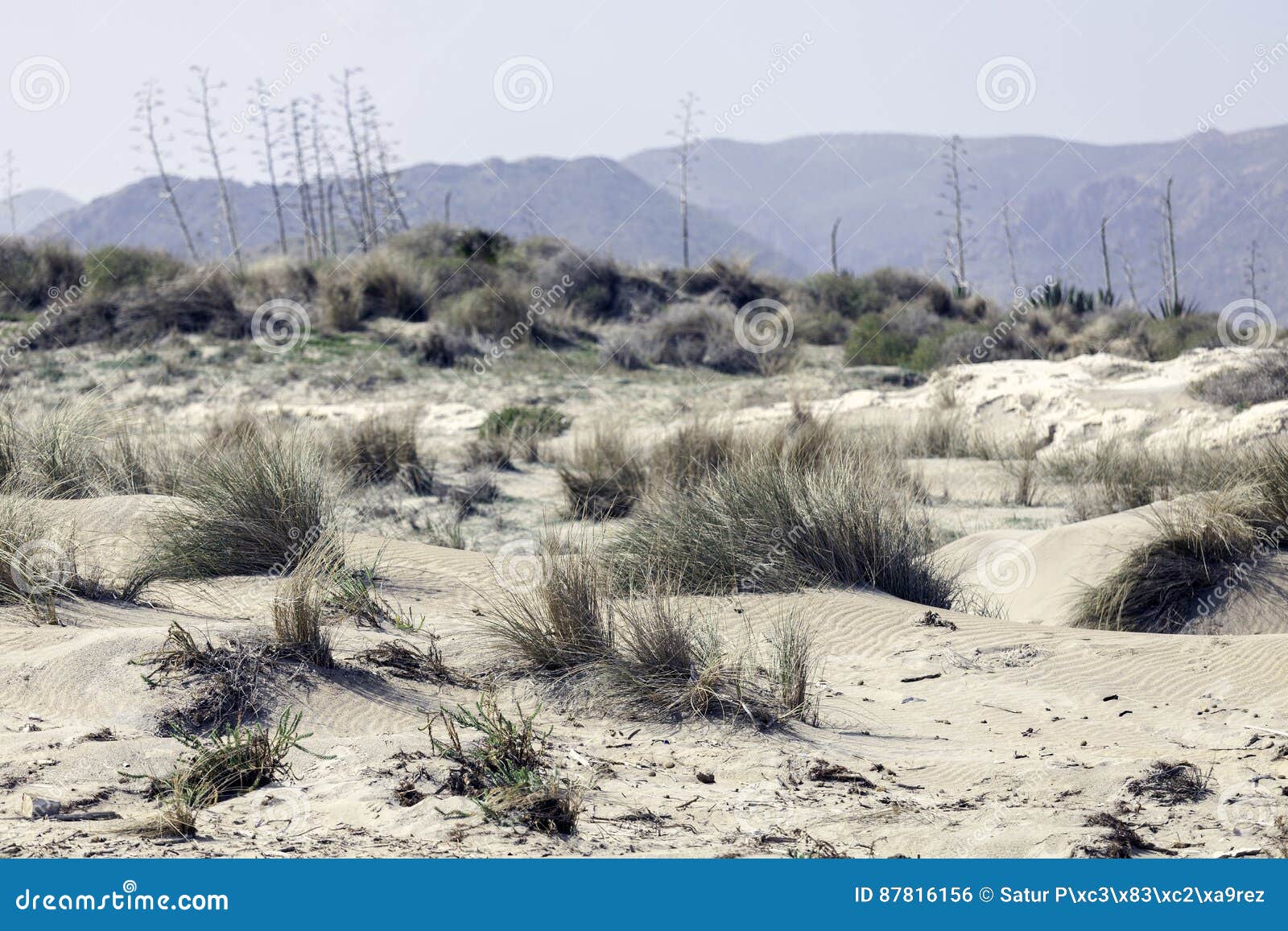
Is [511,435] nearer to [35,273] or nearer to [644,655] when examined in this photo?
[644,655]

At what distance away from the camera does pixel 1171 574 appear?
7312mm

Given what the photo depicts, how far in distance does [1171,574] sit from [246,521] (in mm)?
5605

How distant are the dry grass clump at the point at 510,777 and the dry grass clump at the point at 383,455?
750 cm

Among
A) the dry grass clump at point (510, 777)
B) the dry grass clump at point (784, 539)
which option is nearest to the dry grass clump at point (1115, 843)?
the dry grass clump at point (510, 777)

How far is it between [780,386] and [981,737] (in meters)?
14.8

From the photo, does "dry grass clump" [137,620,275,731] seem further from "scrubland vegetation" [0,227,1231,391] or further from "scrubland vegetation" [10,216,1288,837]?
"scrubland vegetation" [0,227,1231,391]

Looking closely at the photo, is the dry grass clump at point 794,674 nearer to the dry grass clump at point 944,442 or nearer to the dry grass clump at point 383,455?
the dry grass clump at point 383,455

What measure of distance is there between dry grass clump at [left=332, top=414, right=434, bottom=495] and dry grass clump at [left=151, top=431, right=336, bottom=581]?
4.05 meters

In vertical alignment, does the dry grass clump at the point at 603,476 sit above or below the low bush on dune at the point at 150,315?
below

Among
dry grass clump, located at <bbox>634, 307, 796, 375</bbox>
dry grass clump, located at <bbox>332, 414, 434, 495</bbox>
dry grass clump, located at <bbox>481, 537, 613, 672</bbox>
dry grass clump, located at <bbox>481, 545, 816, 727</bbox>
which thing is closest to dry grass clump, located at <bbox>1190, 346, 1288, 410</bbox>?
dry grass clump, located at <bbox>634, 307, 796, 375</bbox>

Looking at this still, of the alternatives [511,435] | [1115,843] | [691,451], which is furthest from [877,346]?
[1115,843]

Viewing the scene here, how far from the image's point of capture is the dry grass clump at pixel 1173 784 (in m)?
3.97
